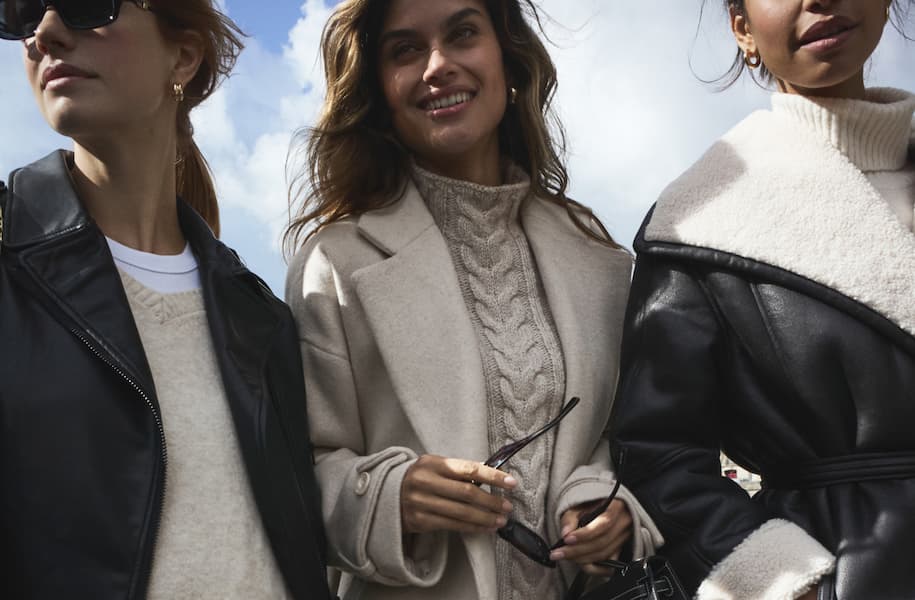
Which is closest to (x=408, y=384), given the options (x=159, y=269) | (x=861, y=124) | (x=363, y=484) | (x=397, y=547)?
(x=363, y=484)

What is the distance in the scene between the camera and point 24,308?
2326 millimetres

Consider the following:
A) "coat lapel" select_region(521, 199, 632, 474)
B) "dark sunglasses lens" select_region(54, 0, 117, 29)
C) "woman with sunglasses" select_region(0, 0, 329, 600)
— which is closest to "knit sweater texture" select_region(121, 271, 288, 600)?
"woman with sunglasses" select_region(0, 0, 329, 600)

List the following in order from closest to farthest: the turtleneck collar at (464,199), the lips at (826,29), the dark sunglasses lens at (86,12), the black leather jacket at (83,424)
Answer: the black leather jacket at (83,424) < the dark sunglasses lens at (86,12) < the lips at (826,29) < the turtleneck collar at (464,199)

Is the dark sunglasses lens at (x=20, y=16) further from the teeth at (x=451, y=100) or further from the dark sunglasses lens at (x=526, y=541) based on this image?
the dark sunglasses lens at (x=526, y=541)

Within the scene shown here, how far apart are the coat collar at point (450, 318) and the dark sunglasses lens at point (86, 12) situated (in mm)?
981

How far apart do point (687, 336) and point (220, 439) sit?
1.27 meters

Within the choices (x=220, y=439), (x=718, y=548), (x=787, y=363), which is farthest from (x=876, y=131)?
(x=220, y=439)

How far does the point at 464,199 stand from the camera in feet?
10.9

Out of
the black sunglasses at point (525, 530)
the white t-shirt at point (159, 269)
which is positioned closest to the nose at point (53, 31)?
the white t-shirt at point (159, 269)

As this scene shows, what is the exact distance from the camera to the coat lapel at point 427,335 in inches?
116

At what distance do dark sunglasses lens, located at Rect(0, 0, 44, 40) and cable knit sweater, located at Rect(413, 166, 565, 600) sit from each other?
1.24m

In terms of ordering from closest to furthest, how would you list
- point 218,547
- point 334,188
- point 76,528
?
point 76,528, point 218,547, point 334,188

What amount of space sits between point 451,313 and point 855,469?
117cm

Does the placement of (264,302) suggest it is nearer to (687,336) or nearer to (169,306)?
(169,306)
